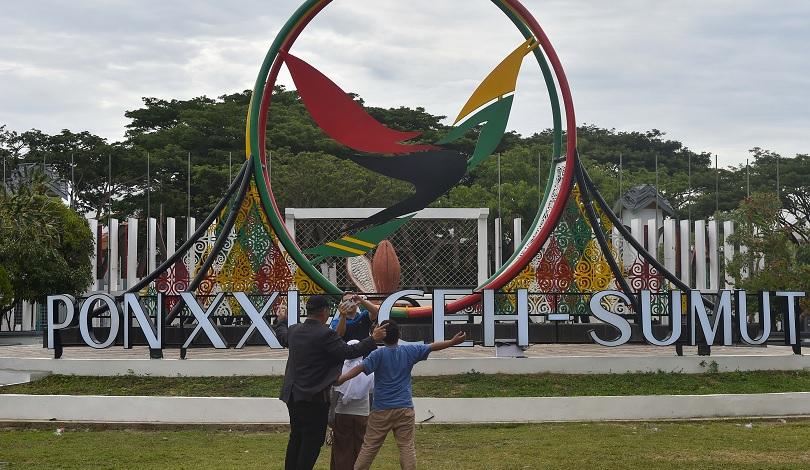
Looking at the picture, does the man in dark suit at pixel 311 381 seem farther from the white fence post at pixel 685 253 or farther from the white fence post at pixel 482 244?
the white fence post at pixel 685 253

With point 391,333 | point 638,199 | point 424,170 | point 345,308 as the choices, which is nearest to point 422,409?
point 345,308

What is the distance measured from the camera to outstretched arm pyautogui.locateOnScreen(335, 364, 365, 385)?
7.57 metres

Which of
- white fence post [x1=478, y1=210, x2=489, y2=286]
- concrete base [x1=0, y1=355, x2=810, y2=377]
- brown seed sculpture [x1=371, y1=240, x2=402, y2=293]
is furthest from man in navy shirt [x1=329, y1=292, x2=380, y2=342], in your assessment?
white fence post [x1=478, y1=210, x2=489, y2=286]

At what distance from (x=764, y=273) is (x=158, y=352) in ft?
51.2

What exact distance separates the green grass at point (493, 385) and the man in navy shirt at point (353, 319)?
19.7ft

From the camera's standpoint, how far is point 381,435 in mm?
7762

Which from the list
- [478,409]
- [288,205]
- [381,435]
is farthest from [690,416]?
[288,205]

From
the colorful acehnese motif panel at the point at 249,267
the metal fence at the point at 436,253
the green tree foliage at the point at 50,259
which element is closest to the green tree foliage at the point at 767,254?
the metal fence at the point at 436,253

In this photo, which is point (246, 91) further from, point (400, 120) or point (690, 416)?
point (690, 416)

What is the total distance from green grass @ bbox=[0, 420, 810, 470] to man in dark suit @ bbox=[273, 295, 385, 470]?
2485 mm

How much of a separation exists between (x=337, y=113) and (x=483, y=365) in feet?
16.8

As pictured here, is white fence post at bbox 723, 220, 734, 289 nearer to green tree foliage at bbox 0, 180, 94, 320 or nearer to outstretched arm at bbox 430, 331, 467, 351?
green tree foliage at bbox 0, 180, 94, 320

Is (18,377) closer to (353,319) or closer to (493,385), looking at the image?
(493,385)

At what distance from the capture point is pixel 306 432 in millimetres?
7426
